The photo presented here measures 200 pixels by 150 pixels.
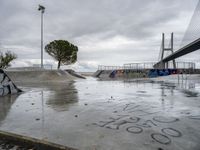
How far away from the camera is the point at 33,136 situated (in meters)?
3.55

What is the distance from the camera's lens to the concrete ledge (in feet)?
10.2

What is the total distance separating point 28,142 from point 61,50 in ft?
136

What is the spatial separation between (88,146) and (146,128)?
1.49m

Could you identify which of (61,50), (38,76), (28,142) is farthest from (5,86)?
(61,50)

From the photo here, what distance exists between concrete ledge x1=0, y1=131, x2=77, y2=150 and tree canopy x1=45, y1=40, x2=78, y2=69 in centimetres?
4079

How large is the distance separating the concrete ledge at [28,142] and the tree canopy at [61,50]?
4079cm

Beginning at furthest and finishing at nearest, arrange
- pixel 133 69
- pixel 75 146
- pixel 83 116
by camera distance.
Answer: pixel 133 69 < pixel 83 116 < pixel 75 146

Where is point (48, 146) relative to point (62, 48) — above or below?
below

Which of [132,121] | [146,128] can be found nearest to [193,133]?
[146,128]

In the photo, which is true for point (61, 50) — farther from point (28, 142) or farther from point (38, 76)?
point (28, 142)

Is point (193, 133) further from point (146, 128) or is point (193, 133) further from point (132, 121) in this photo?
point (132, 121)

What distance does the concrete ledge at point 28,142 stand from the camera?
3.12m

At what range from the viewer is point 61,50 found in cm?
4350

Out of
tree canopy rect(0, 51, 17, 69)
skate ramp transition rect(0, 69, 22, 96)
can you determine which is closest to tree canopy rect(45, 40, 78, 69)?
tree canopy rect(0, 51, 17, 69)
